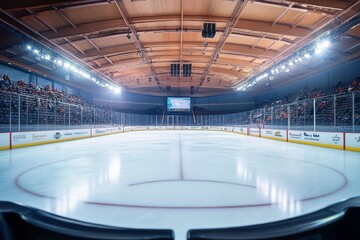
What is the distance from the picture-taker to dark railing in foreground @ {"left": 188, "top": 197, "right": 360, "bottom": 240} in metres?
1.08

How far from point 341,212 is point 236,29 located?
13.0 meters

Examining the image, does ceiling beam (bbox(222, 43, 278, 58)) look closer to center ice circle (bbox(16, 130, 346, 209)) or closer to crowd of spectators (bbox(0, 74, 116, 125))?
crowd of spectators (bbox(0, 74, 116, 125))

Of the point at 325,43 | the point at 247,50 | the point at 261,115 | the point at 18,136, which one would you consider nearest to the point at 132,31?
the point at 18,136

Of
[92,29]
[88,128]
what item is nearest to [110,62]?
[88,128]

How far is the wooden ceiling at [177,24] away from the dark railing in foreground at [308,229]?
368 inches

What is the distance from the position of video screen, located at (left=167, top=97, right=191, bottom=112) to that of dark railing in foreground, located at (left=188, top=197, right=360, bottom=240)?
3260 centimetres

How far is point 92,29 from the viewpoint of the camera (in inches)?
460

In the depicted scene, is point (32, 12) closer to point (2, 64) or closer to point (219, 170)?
point (2, 64)

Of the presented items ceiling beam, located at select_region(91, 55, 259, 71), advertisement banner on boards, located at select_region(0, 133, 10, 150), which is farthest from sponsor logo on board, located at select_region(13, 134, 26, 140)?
ceiling beam, located at select_region(91, 55, 259, 71)

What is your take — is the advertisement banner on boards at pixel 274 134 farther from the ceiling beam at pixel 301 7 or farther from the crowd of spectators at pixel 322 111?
the ceiling beam at pixel 301 7

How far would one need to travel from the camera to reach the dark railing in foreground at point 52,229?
1.06 meters

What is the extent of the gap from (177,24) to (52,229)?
42.0ft

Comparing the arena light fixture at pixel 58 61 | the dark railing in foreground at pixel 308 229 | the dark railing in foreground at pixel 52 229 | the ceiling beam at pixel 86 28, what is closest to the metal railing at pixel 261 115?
the arena light fixture at pixel 58 61

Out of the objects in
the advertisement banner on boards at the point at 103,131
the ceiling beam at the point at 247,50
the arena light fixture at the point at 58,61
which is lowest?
the advertisement banner on boards at the point at 103,131
